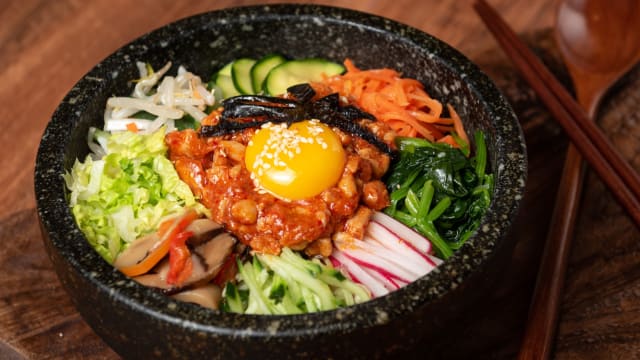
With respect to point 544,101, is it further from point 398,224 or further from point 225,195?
point 225,195

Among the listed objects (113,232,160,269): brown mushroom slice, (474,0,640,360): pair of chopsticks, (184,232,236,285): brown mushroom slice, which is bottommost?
(474,0,640,360): pair of chopsticks

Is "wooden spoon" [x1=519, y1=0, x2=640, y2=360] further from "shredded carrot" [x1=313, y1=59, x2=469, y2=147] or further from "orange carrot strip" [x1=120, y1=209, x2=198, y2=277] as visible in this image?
"orange carrot strip" [x1=120, y1=209, x2=198, y2=277]

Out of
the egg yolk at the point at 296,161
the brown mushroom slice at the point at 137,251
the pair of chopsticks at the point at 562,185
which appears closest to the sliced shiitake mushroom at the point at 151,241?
the brown mushroom slice at the point at 137,251

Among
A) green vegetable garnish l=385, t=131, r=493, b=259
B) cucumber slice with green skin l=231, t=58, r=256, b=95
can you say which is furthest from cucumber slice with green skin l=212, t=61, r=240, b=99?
green vegetable garnish l=385, t=131, r=493, b=259

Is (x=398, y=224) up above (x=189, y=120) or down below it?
below

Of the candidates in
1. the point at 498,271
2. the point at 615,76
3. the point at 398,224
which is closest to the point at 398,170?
the point at 398,224

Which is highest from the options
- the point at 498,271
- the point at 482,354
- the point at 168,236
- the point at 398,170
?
the point at 168,236
